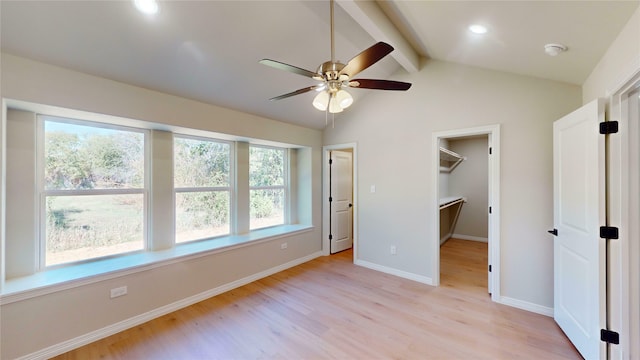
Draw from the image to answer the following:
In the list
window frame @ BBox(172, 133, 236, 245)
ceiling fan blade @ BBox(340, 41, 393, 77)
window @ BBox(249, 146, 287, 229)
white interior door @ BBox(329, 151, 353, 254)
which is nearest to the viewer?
ceiling fan blade @ BBox(340, 41, 393, 77)

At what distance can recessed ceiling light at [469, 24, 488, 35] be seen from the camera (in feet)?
6.82

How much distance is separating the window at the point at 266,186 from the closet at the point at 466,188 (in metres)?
3.52

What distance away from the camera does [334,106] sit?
191 cm

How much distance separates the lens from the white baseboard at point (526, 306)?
2670 millimetres

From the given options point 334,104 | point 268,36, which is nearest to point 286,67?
point 334,104

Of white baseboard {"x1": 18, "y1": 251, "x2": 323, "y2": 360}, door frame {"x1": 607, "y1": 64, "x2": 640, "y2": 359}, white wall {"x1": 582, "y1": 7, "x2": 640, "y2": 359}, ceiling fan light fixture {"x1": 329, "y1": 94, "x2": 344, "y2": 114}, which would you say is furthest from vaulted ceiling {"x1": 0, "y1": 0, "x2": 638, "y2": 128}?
white baseboard {"x1": 18, "y1": 251, "x2": 323, "y2": 360}

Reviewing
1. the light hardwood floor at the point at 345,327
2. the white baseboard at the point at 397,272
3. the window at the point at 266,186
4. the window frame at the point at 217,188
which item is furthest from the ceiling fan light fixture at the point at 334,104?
the white baseboard at the point at 397,272

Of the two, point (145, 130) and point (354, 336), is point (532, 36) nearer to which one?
point (354, 336)

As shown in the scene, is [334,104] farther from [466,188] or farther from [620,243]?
[466,188]

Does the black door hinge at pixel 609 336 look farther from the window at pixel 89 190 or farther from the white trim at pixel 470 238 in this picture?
the window at pixel 89 190

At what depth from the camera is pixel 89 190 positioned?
102 inches

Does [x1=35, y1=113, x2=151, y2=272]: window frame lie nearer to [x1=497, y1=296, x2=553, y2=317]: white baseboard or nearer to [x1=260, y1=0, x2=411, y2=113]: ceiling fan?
[x1=260, y1=0, x2=411, y2=113]: ceiling fan

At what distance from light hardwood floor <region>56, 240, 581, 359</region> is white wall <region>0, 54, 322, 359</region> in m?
0.21

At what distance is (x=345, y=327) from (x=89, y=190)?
2.95 metres
